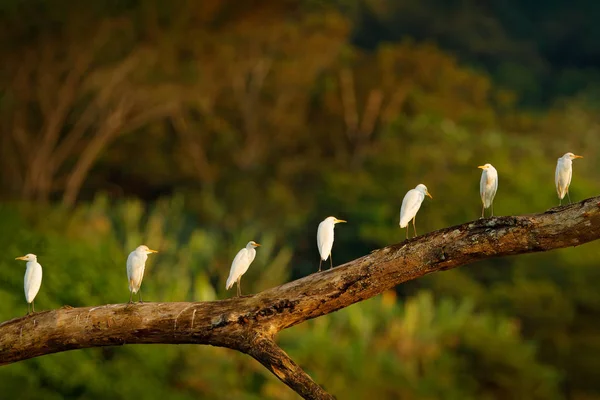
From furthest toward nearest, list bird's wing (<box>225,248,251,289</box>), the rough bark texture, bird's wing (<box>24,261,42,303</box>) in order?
1. bird's wing (<box>24,261,42,303</box>)
2. bird's wing (<box>225,248,251,289</box>)
3. the rough bark texture

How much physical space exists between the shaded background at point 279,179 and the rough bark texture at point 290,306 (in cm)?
987

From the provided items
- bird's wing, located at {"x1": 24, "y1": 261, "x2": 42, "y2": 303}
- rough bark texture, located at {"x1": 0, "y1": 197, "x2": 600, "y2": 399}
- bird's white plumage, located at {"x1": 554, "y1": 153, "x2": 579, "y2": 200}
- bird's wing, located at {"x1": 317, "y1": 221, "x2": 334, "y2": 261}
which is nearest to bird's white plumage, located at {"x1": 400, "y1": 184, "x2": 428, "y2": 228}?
bird's wing, located at {"x1": 317, "y1": 221, "x2": 334, "y2": 261}

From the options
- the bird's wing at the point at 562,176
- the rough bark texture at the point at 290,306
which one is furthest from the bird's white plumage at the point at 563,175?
the rough bark texture at the point at 290,306

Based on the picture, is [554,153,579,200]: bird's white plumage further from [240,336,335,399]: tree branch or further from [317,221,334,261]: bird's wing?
[240,336,335,399]: tree branch

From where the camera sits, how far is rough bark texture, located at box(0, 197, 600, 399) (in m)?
6.08

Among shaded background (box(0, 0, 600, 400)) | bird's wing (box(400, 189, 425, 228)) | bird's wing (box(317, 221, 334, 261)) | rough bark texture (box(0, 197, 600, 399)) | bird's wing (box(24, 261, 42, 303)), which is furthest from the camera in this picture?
shaded background (box(0, 0, 600, 400))

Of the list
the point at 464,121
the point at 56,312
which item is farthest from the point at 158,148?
the point at 56,312

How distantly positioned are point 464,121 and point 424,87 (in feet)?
6.08

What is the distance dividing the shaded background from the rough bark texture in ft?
32.4

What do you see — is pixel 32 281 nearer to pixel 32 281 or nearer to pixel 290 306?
pixel 32 281

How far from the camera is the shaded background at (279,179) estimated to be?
19.5 m

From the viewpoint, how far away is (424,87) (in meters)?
44.9

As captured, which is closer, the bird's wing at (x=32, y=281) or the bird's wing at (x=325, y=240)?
the bird's wing at (x=325, y=240)

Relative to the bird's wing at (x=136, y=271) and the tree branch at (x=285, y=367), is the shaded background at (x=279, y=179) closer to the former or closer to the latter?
the bird's wing at (x=136, y=271)
